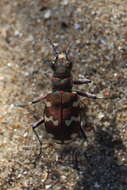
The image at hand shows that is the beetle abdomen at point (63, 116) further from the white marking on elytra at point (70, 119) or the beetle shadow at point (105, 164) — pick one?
the beetle shadow at point (105, 164)

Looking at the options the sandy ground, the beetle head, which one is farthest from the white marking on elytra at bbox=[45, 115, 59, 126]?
the beetle head

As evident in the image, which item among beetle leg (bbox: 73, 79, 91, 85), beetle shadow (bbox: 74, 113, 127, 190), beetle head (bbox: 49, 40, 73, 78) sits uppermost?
beetle head (bbox: 49, 40, 73, 78)

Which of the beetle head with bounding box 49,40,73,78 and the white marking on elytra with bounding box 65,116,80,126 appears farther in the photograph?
the beetle head with bounding box 49,40,73,78

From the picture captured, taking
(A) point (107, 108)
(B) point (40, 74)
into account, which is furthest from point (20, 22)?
(A) point (107, 108)

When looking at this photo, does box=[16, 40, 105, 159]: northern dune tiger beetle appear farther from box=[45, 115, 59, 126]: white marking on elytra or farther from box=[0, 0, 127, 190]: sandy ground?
box=[0, 0, 127, 190]: sandy ground

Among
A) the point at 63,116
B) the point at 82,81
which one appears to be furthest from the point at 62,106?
the point at 82,81

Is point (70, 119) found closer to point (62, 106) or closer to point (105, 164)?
point (62, 106)
